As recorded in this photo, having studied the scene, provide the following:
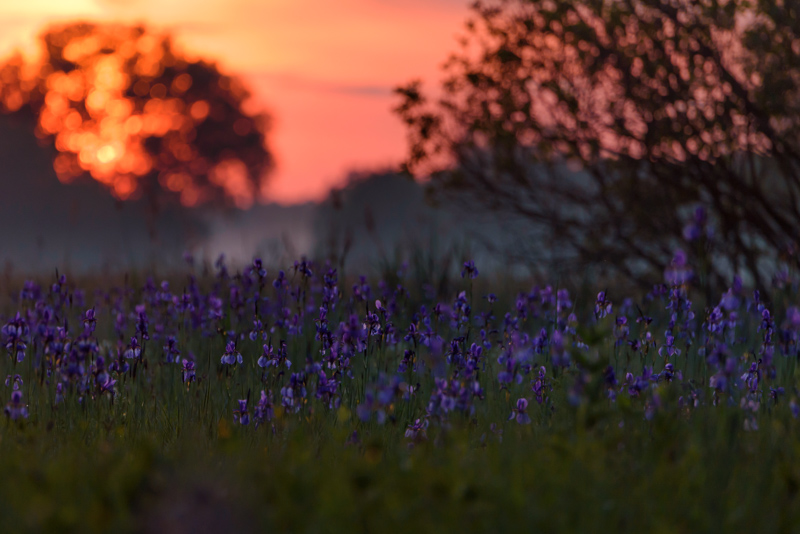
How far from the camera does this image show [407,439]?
4.36 m

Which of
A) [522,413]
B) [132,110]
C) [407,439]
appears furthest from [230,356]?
[132,110]

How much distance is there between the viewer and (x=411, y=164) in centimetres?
937

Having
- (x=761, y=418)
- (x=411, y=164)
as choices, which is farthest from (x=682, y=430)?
(x=411, y=164)

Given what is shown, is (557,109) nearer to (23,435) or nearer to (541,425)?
(541,425)

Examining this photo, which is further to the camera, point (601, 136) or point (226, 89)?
point (226, 89)

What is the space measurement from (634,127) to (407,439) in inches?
221

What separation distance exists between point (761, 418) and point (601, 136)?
5.04 metres

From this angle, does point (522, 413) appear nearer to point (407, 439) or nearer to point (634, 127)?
point (407, 439)

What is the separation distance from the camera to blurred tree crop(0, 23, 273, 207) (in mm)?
34812

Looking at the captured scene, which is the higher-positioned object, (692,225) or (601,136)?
(601,136)

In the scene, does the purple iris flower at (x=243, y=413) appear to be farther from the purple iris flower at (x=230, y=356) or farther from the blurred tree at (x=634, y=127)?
the blurred tree at (x=634, y=127)

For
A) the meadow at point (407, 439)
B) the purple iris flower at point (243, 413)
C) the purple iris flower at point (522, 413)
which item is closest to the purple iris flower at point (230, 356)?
the meadow at point (407, 439)

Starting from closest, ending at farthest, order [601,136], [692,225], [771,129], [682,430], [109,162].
Answer: 1. [692,225]
2. [682,430]
3. [771,129]
4. [601,136]
5. [109,162]

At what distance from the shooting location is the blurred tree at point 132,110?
34.8 meters
